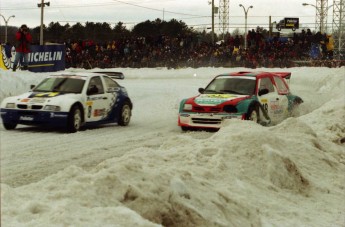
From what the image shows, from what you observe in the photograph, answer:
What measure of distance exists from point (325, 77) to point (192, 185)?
27203 millimetres

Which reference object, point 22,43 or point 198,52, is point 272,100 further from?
point 198,52

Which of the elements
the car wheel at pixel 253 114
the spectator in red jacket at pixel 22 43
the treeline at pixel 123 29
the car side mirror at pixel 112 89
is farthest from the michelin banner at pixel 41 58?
the treeline at pixel 123 29

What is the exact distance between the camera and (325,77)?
32.0 meters

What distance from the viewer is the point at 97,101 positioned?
1420 centimetres

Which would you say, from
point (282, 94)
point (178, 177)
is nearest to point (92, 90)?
point (282, 94)

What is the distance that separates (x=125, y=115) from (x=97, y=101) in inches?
52.7

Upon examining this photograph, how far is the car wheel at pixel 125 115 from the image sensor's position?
15.2 metres

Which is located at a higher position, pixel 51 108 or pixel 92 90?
pixel 92 90

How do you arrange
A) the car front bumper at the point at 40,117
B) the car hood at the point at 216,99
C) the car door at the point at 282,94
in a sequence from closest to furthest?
the car front bumper at the point at 40,117, the car hood at the point at 216,99, the car door at the point at 282,94

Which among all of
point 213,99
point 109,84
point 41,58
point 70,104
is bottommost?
point 70,104

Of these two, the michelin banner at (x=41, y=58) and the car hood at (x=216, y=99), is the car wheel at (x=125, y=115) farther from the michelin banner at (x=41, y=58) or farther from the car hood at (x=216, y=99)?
the michelin banner at (x=41, y=58)

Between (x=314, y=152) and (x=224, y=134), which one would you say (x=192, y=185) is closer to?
(x=224, y=134)

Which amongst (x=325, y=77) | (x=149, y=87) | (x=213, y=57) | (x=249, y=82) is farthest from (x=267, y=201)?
(x=213, y=57)

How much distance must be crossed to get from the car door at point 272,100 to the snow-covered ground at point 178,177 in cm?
137
